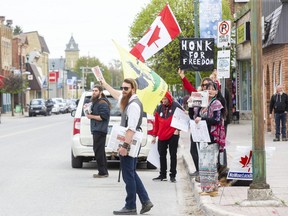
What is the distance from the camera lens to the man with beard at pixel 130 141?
10.3 meters

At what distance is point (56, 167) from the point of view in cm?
1773

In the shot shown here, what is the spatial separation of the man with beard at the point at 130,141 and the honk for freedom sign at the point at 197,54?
7.65m

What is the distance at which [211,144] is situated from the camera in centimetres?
1192

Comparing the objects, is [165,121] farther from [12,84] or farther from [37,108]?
[12,84]

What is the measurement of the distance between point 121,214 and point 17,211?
156 cm

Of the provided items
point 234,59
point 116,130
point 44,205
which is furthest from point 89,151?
point 234,59

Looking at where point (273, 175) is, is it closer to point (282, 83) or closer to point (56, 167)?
point (56, 167)

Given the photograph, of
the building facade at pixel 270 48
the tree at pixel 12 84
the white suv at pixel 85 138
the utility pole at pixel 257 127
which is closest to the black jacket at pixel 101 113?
the white suv at pixel 85 138

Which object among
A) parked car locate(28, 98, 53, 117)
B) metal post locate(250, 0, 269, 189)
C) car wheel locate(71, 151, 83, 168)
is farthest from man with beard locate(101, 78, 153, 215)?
parked car locate(28, 98, 53, 117)

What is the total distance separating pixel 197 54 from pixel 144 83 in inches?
260

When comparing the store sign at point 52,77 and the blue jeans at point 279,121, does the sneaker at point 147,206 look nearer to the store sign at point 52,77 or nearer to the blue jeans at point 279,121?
the blue jeans at point 279,121

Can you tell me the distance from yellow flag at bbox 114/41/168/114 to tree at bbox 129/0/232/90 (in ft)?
93.2

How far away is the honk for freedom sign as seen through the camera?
18.0 meters

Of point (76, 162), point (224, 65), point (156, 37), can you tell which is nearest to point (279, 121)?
point (76, 162)
